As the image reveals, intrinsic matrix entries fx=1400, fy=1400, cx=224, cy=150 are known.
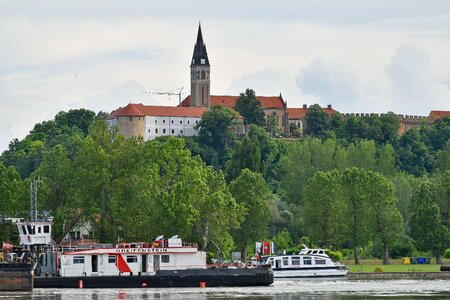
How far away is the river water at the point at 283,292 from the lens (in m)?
111

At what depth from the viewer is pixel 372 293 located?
11438cm

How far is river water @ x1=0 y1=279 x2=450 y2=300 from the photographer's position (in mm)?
111125

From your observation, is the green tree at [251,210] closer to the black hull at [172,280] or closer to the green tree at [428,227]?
the green tree at [428,227]

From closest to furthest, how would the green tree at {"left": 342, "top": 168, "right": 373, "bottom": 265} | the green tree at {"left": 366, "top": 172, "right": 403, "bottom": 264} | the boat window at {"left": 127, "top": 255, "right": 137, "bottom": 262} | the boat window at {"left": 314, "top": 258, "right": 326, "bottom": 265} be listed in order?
the boat window at {"left": 127, "top": 255, "right": 137, "bottom": 262}
the boat window at {"left": 314, "top": 258, "right": 326, "bottom": 265}
the green tree at {"left": 366, "top": 172, "right": 403, "bottom": 264}
the green tree at {"left": 342, "top": 168, "right": 373, "bottom": 265}

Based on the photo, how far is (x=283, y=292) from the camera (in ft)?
387

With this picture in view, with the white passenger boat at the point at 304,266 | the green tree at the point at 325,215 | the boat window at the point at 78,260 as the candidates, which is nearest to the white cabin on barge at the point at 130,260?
the boat window at the point at 78,260

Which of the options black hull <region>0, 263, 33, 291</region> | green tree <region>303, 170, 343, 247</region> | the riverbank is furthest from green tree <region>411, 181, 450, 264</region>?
black hull <region>0, 263, 33, 291</region>

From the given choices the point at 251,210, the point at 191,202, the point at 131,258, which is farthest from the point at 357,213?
the point at 131,258

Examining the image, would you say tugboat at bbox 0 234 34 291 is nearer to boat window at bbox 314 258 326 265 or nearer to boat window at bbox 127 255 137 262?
boat window at bbox 127 255 137 262

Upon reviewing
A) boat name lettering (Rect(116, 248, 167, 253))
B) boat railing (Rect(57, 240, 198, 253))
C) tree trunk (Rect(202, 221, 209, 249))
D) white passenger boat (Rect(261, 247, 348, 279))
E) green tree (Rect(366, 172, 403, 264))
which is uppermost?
green tree (Rect(366, 172, 403, 264))

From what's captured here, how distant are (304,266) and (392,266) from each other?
24151 millimetres

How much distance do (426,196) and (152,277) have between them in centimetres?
5930

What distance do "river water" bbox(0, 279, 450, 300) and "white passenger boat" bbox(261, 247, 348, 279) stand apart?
11.0 metres

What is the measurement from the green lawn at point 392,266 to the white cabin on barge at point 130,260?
33076mm
